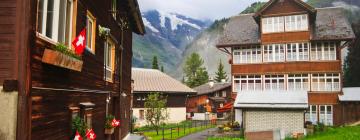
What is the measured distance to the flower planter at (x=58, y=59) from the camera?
22.7ft

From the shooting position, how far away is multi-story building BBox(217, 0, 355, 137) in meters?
34.4

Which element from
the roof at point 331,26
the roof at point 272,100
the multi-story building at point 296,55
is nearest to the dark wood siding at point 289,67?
the multi-story building at point 296,55

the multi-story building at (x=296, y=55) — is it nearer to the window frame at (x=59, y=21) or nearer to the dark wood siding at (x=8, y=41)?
the window frame at (x=59, y=21)

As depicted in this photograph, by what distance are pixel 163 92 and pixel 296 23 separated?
22.0 m

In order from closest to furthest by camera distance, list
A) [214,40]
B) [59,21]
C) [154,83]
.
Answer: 1. [59,21]
2. [154,83]
3. [214,40]

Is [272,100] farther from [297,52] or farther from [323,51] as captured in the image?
[323,51]

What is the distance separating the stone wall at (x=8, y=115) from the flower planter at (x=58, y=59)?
1.02 meters

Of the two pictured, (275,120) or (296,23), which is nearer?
(275,120)

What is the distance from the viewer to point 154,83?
174 feet

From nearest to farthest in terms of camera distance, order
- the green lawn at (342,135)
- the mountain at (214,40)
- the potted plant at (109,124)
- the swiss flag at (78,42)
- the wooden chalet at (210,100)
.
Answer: the swiss flag at (78,42)
the potted plant at (109,124)
the green lawn at (342,135)
the wooden chalet at (210,100)
the mountain at (214,40)

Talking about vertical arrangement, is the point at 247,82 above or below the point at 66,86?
above

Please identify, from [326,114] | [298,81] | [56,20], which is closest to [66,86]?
[56,20]

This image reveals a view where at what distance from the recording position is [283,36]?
35.7 m

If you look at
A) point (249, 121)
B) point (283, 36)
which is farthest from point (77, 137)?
point (283, 36)
